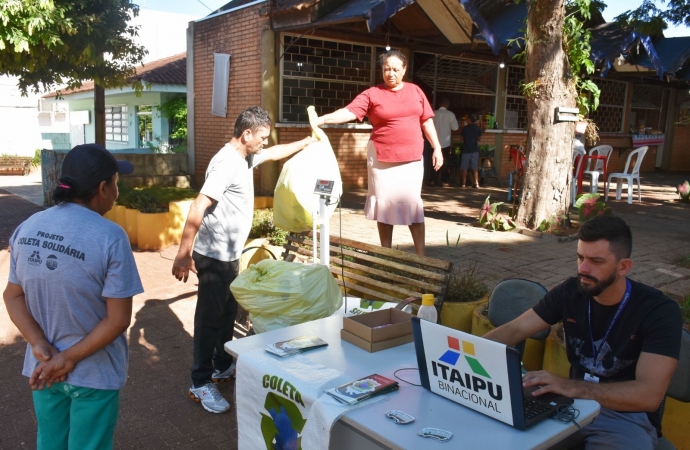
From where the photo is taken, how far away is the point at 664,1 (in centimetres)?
1543

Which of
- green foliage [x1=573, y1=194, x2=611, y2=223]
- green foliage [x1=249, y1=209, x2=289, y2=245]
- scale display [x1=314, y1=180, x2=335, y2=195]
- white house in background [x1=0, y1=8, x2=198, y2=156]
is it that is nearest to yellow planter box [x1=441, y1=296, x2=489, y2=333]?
scale display [x1=314, y1=180, x2=335, y2=195]

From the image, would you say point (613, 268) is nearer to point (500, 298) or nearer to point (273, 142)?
point (500, 298)

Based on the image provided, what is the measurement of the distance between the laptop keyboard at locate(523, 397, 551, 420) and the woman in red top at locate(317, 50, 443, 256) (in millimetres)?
3208

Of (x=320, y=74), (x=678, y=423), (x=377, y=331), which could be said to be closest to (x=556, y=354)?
(x=678, y=423)

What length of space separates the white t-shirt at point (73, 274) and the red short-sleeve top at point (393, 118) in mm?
3046

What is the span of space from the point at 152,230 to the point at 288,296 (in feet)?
18.0

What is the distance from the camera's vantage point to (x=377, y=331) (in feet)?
8.64

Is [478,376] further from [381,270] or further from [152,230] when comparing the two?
[152,230]

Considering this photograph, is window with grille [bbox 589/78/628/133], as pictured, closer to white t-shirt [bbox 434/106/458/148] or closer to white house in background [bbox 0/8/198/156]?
white t-shirt [bbox 434/106/458/148]

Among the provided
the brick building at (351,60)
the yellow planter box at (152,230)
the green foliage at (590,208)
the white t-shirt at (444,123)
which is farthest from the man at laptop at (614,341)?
the white t-shirt at (444,123)

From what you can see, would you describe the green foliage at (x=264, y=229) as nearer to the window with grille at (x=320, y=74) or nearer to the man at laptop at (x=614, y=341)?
the man at laptop at (x=614, y=341)

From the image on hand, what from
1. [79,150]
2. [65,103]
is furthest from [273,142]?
[65,103]

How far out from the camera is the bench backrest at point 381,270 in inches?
156

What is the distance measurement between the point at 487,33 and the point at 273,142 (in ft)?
15.2
